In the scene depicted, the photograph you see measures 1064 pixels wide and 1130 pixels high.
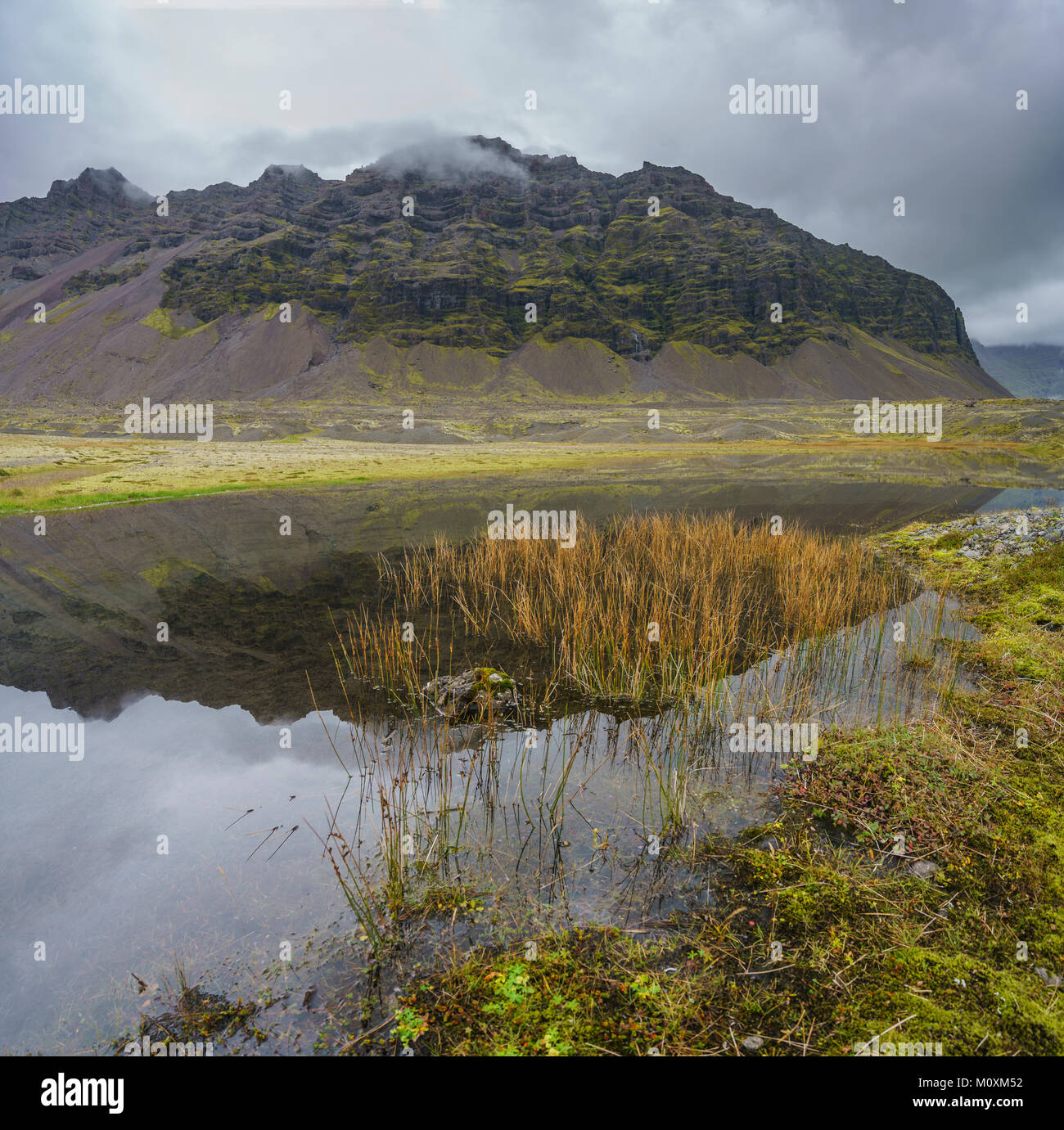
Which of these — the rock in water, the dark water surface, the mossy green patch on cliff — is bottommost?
the dark water surface

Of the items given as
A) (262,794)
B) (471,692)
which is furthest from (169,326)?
(262,794)

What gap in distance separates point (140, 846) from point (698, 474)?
127ft

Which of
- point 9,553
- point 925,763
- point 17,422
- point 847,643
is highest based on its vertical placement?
point 17,422

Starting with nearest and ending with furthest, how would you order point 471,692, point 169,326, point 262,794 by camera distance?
point 262,794 → point 471,692 → point 169,326

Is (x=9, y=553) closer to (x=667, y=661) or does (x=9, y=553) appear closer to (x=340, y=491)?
(x=340, y=491)

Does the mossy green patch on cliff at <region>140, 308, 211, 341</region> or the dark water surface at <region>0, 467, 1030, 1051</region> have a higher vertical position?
the mossy green patch on cliff at <region>140, 308, 211, 341</region>

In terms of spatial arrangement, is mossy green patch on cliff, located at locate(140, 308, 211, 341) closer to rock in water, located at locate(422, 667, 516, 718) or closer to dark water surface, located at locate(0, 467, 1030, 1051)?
dark water surface, located at locate(0, 467, 1030, 1051)

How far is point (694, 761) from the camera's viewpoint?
6.63 meters

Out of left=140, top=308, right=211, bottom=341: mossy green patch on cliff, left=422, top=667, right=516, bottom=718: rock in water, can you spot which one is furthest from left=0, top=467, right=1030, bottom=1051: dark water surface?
left=140, top=308, right=211, bottom=341: mossy green patch on cliff

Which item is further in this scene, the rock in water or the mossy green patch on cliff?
the mossy green patch on cliff

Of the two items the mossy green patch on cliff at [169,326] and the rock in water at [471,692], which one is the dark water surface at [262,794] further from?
the mossy green patch on cliff at [169,326]

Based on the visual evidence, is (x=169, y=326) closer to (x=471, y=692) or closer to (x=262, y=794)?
(x=471, y=692)
